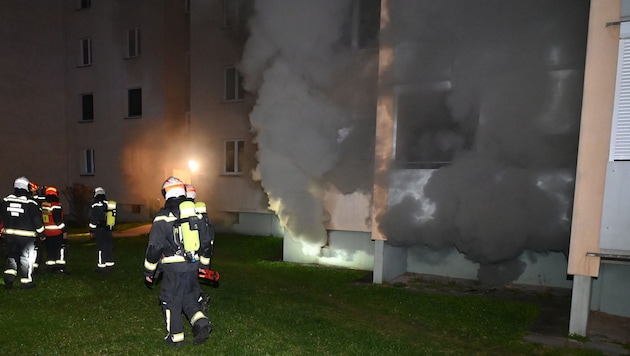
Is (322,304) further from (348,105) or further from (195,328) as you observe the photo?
(348,105)

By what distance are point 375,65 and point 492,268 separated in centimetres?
503

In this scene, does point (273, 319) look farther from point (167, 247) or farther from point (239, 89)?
point (239, 89)

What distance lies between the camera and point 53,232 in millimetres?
8141

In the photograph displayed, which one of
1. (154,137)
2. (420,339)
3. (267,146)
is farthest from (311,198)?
(154,137)

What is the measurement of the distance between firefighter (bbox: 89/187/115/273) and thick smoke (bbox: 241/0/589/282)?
355 cm

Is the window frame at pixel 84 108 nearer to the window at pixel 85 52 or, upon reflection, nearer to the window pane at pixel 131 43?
the window at pixel 85 52

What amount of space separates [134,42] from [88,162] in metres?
6.45

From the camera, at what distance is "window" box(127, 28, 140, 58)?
18453 millimetres

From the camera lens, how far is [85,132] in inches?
788

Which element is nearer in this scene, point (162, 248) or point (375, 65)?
point (162, 248)

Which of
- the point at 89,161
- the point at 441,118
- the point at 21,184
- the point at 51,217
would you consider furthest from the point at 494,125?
the point at 89,161

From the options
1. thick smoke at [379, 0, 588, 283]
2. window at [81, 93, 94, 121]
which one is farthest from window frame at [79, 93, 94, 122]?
thick smoke at [379, 0, 588, 283]

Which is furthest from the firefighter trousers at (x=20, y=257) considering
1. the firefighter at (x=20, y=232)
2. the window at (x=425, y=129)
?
the window at (x=425, y=129)

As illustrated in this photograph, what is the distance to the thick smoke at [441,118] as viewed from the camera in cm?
695
